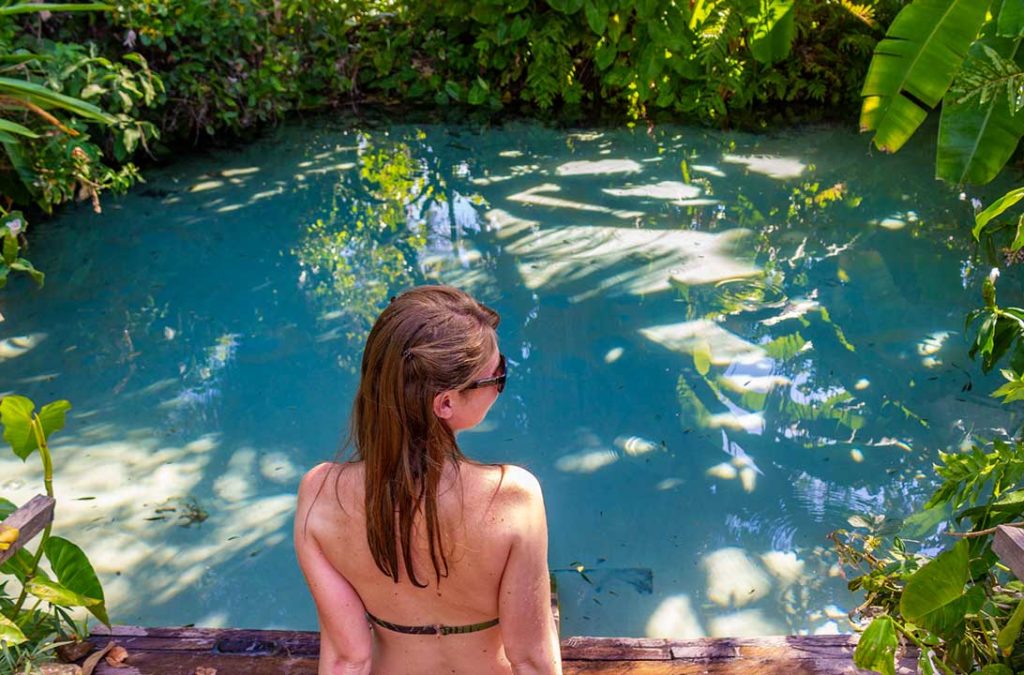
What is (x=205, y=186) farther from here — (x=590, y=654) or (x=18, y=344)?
(x=590, y=654)

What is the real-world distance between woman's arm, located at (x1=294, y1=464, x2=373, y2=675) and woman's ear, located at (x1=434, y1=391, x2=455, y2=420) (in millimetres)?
291

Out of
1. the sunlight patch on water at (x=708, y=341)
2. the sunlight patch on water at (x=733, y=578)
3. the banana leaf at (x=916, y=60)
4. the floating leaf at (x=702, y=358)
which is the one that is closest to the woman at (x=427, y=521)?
the sunlight patch on water at (x=733, y=578)

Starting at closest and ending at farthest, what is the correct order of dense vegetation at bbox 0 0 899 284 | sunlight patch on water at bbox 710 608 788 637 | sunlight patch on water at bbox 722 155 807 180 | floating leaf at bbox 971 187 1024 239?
1. floating leaf at bbox 971 187 1024 239
2. sunlight patch on water at bbox 710 608 788 637
3. sunlight patch on water at bbox 722 155 807 180
4. dense vegetation at bbox 0 0 899 284

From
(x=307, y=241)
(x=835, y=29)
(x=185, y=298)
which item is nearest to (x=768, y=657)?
(x=185, y=298)

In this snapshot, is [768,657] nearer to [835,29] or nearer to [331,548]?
[331,548]

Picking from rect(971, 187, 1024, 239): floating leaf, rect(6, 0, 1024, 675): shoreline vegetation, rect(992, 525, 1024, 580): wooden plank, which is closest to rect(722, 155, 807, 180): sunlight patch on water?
rect(6, 0, 1024, 675): shoreline vegetation

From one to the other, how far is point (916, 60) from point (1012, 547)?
2.32m

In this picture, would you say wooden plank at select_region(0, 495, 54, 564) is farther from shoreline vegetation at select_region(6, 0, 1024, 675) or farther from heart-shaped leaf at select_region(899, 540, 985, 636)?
heart-shaped leaf at select_region(899, 540, 985, 636)

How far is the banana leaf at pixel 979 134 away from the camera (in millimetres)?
3184

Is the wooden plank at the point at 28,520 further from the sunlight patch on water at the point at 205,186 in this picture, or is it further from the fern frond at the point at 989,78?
the sunlight patch on water at the point at 205,186

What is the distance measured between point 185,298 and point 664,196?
3383 mm

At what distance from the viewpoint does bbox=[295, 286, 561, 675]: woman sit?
1605 millimetres

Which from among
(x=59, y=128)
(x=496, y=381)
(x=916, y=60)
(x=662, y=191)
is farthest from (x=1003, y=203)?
(x=59, y=128)

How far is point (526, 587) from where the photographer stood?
172 cm
